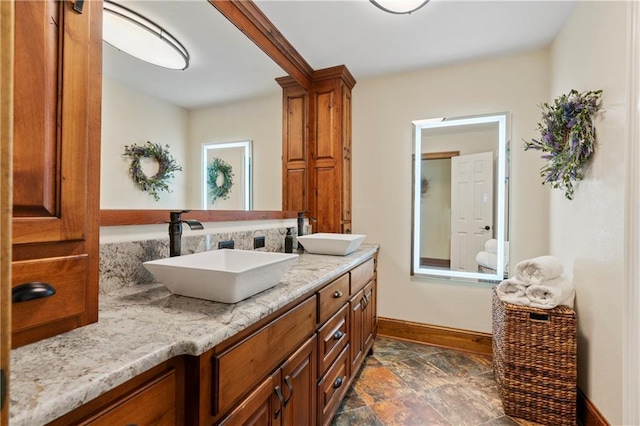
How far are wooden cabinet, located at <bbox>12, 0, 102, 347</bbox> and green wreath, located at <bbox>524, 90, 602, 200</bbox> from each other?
2170mm

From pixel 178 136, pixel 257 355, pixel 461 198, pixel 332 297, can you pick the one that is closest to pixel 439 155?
pixel 461 198

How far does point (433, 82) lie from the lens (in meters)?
2.57

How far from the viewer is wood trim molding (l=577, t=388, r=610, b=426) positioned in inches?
56.9

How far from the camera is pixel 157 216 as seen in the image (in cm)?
124

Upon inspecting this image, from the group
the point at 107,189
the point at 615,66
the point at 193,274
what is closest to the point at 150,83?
the point at 107,189

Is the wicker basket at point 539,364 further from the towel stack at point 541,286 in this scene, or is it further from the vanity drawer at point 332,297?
the vanity drawer at point 332,297

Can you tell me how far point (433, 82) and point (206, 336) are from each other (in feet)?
8.92

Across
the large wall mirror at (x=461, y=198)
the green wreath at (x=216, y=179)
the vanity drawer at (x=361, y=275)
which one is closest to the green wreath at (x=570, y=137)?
the large wall mirror at (x=461, y=198)

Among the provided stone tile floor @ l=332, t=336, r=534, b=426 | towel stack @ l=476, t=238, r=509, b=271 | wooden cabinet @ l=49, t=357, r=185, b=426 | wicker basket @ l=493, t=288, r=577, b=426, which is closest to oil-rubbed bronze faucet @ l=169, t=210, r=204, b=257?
wooden cabinet @ l=49, t=357, r=185, b=426

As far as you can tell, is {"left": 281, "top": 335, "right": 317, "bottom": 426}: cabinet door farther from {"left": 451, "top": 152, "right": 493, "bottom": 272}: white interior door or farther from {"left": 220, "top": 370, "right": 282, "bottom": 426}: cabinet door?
{"left": 451, "top": 152, "right": 493, "bottom": 272}: white interior door

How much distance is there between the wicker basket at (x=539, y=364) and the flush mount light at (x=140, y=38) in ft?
7.43

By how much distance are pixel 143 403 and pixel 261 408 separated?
16.6 inches

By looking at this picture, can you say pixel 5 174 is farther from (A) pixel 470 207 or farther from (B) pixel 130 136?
(A) pixel 470 207

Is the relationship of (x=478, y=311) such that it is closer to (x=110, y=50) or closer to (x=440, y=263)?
(x=440, y=263)
